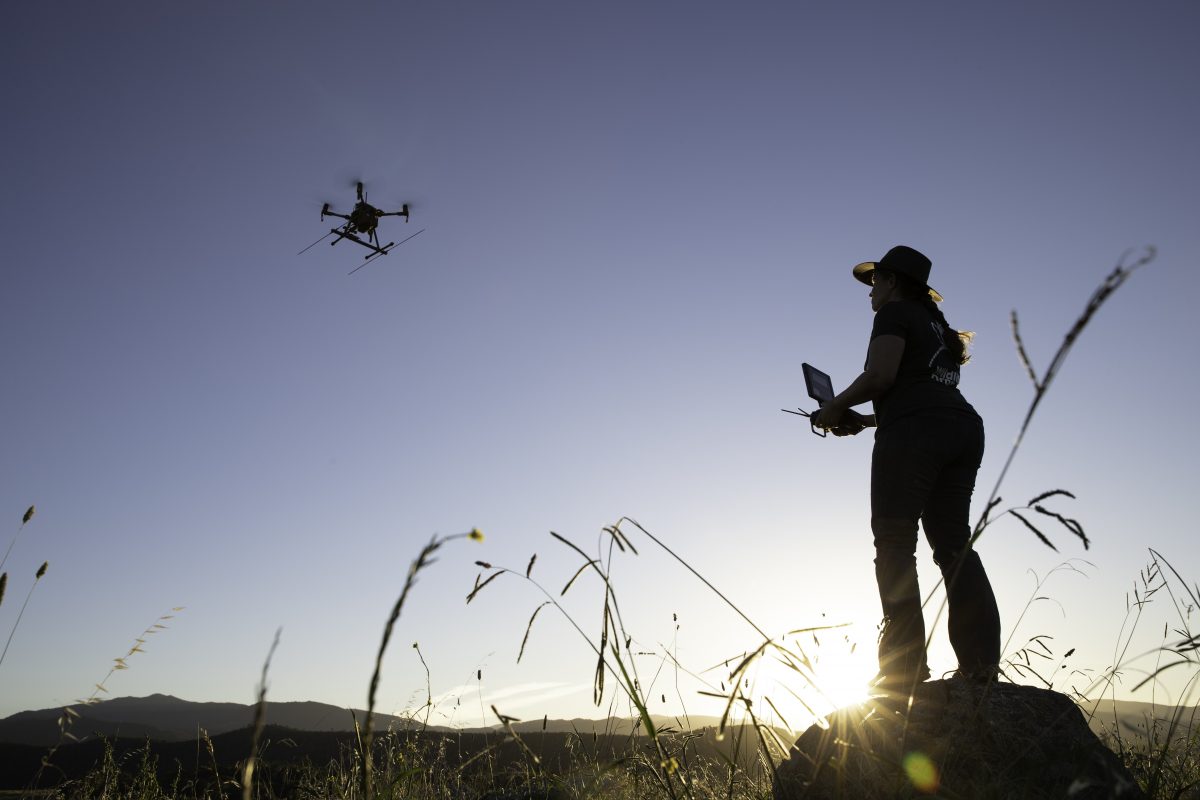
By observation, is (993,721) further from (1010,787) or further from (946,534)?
(946,534)

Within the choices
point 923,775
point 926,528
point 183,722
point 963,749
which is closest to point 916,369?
point 926,528

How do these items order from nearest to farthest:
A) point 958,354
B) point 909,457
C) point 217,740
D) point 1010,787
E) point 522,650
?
1. point 522,650
2. point 1010,787
3. point 909,457
4. point 958,354
5. point 217,740

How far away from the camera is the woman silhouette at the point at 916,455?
2.87 meters

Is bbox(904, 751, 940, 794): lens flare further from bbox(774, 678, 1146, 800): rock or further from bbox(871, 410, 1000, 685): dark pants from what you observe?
bbox(871, 410, 1000, 685): dark pants

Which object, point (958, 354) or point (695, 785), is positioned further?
point (958, 354)

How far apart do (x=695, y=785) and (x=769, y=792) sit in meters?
0.30

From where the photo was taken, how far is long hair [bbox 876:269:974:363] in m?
3.62

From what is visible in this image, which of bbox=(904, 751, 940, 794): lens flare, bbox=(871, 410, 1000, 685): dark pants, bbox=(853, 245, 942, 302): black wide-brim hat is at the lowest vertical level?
bbox=(904, 751, 940, 794): lens flare

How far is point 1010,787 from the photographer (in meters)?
1.81

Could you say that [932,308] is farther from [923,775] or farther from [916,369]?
[923,775]

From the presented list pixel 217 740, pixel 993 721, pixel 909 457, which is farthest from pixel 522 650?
pixel 217 740

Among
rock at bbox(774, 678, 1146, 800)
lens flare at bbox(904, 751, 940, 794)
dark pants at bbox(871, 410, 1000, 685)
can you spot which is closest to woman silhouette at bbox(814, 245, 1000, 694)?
dark pants at bbox(871, 410, 1000, 685)

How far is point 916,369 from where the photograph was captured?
335cm

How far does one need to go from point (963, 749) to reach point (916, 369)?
1754 mm
